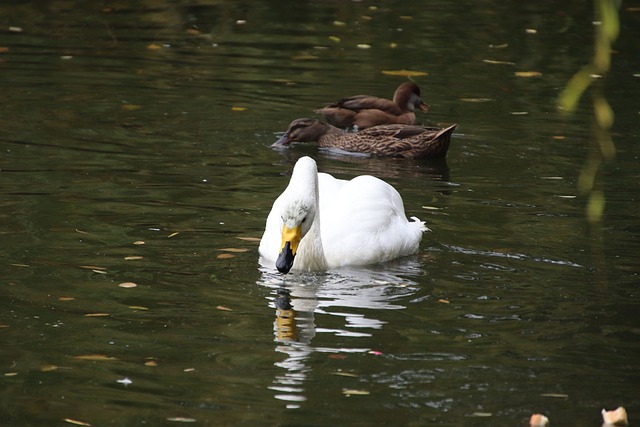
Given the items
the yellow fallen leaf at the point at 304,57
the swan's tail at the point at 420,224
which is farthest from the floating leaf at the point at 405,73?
the swan's tail at the point at 420,224

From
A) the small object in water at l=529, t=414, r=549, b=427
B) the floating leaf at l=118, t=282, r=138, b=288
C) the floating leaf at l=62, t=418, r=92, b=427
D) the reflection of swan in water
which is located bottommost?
the reflection of swan in water

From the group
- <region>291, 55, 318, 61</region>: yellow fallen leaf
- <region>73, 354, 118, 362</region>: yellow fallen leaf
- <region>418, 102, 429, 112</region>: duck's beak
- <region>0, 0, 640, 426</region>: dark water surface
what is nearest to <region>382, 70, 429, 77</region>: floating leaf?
<region>0, 0, 640, 426</region>: dark water surface

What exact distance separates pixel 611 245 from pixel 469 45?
1010 centimetres

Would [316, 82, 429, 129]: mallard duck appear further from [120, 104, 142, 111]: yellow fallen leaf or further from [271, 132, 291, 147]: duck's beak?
[120, 104, 142, 111]: yellow fallen leaf

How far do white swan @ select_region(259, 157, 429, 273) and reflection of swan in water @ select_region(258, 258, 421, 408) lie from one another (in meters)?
0.10

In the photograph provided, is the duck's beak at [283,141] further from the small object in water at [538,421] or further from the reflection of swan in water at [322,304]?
the small object in water at [538,421]

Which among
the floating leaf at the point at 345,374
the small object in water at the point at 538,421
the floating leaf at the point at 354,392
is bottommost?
the floating leaf at the point at 345,374

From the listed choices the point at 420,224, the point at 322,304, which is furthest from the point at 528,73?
the point at 322,304

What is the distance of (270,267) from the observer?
8711mm

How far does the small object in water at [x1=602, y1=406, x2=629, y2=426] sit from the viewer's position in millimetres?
5918

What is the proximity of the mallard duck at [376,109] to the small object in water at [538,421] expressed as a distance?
865 cm

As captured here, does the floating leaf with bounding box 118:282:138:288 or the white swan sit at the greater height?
the white swan

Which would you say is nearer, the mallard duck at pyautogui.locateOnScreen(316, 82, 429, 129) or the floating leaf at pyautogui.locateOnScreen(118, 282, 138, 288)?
the floating leaf at pyautogui.locateOnScreen(118, 282, 138, 288)

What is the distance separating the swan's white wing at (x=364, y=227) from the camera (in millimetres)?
8938
